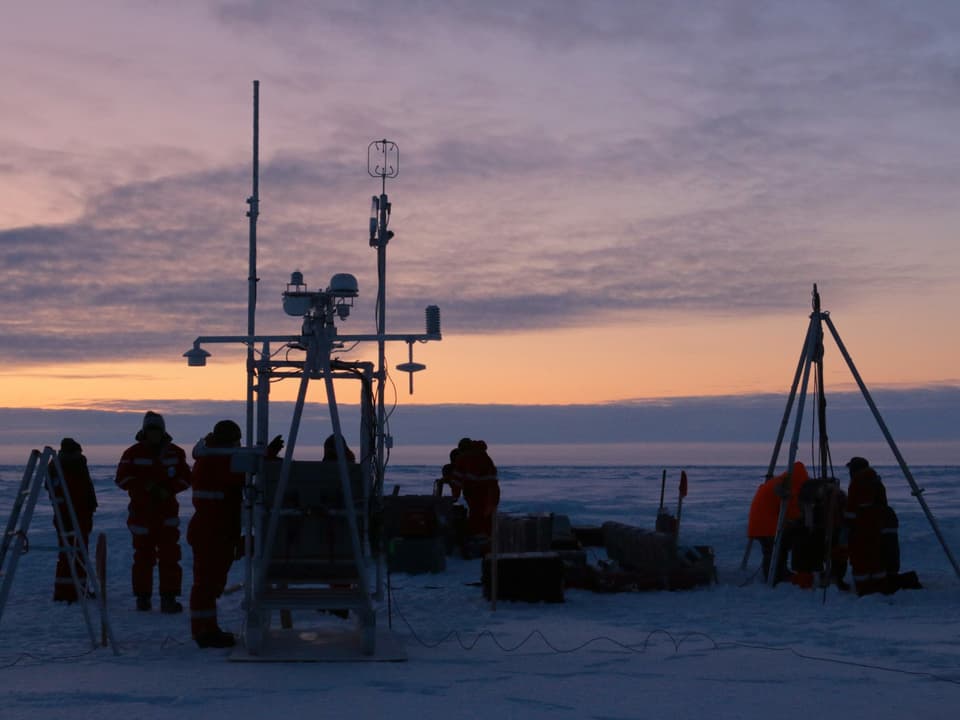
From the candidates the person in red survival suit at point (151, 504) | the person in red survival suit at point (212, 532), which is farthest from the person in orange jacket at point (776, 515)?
the person in red survival suit at point (212, 532)

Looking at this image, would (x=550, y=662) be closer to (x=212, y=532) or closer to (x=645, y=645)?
(x=645, y=645)

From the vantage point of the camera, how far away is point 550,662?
8180 mm

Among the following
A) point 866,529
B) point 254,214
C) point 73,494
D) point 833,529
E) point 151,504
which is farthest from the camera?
point 254,214

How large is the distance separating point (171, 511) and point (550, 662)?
4.72 meters

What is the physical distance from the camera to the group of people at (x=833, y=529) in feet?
39.0

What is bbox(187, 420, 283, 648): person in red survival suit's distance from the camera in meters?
8.77

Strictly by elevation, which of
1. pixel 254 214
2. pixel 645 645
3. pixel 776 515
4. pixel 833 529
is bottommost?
pixel 645 645

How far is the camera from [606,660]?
8.24m

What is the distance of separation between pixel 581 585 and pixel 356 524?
15.1 feet

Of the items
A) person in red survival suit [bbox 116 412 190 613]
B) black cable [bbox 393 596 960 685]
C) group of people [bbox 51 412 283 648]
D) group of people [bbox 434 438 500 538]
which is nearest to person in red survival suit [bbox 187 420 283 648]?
group of people [bbox 51 412 283 648]

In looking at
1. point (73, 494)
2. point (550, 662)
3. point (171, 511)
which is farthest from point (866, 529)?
point (73, 494)

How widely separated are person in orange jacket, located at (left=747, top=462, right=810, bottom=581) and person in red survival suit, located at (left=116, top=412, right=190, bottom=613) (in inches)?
245

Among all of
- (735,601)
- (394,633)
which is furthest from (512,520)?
(394,633)

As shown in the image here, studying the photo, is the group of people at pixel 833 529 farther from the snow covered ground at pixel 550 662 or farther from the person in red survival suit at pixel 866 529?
the snow covered ground at pixel 550 662
